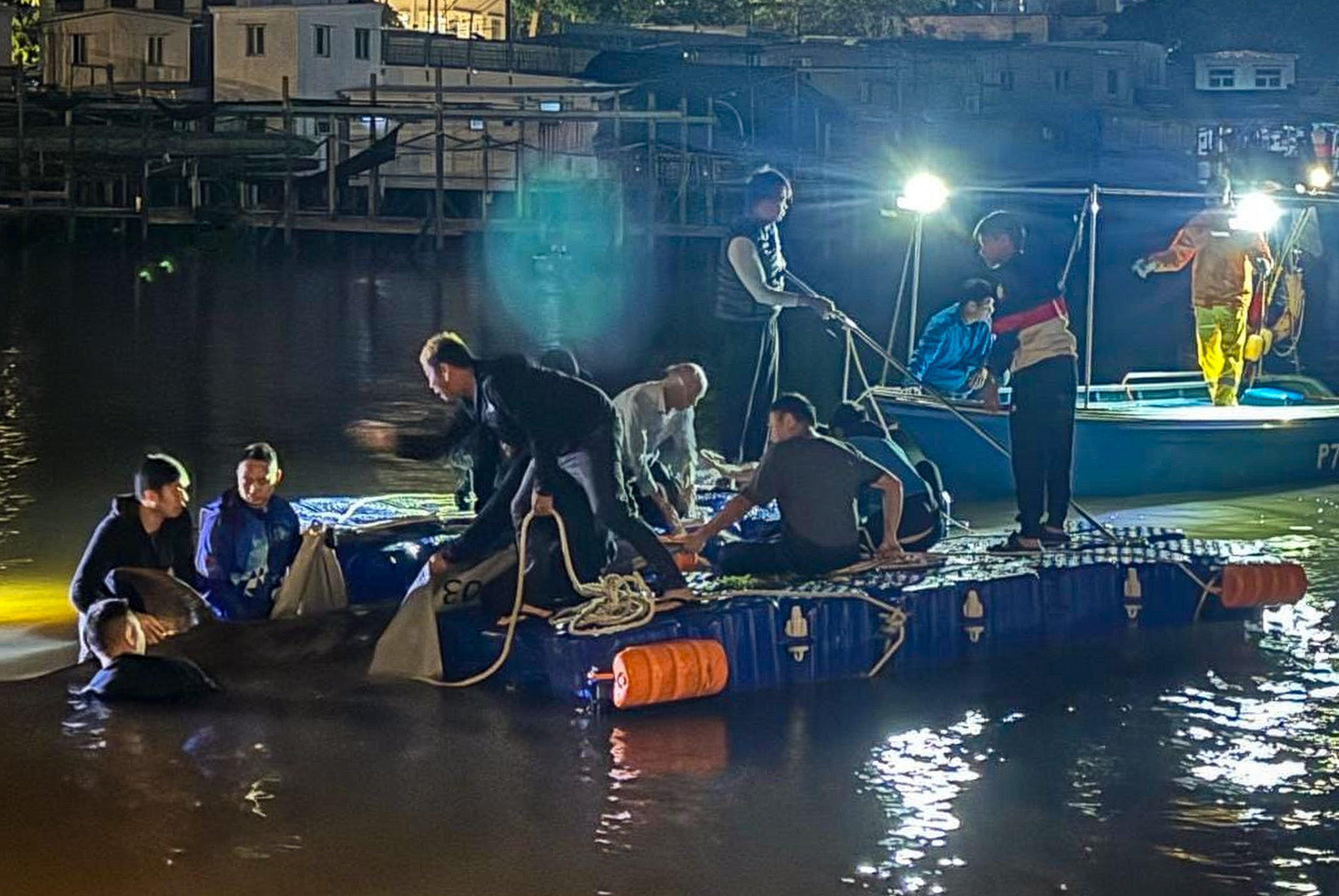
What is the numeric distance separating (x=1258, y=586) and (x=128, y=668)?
6.08m

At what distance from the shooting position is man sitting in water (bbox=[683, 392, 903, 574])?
11.3 metres

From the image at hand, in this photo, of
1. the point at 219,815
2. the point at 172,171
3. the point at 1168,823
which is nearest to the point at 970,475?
the point at 1168,823

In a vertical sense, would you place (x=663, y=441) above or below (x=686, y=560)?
above

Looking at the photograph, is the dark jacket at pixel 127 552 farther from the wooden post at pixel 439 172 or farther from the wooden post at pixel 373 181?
the wooden post at pixel 373 181

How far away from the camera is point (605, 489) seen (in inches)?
422

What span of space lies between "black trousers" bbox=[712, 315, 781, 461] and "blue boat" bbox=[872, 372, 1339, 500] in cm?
150

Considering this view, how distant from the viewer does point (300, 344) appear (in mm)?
29906

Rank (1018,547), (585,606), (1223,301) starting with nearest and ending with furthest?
(585,606) < (1018,547) < (1223,301)

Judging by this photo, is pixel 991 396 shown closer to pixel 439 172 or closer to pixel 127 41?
pixel 439 172

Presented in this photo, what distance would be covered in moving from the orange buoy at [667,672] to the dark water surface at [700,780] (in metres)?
0.11

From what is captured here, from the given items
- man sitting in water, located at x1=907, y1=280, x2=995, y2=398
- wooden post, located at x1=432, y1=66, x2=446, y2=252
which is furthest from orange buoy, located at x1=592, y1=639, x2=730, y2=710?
wooden post, located at x1=432, y1=66, x2=446, y2=252

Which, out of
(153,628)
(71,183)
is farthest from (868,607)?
(71,183)

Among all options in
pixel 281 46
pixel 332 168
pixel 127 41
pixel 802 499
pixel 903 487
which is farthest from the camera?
pixel 127 41

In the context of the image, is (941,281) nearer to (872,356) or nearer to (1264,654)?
(872,356)
